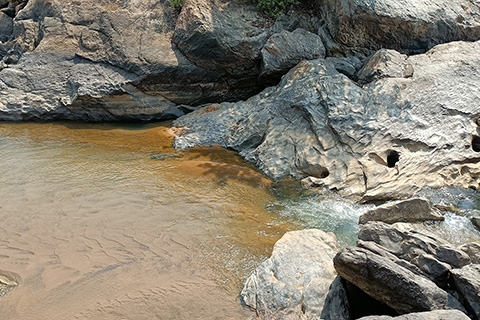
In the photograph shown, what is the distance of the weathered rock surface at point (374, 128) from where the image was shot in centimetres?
737

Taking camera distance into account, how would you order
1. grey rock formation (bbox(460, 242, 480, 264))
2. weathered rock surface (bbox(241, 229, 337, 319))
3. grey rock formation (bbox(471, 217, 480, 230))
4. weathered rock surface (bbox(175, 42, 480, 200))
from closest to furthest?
weathered rock surface (bbox(241, 229, 337, 319)), grey rock formation (bbox(460, 242, 480, 264)), grey rock formation (bbox(471, 217, 480, 230)), weathered rock surface (bbox(175, 42, 480, 200))

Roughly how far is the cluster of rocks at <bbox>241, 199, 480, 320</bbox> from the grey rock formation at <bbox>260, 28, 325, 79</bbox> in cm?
652

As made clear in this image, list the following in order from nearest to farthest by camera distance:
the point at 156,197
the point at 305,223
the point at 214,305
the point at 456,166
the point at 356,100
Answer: the point at 214,305 < the point at 305,223 < the point at 156,197 < the point at 456,166 < the point at 356,100

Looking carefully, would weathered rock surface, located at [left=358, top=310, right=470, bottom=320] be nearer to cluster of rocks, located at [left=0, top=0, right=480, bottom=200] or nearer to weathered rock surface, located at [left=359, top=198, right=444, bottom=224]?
weathered rock surface, located at [left=359, top=198, right=444, bottom=224]

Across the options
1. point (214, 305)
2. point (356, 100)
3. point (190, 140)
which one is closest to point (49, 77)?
point (190, 140)

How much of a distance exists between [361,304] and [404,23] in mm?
8085

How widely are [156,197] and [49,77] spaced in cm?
679

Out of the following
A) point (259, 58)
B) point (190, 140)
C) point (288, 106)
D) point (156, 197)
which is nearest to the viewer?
point (156, 197)

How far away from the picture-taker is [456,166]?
Result: 7391mm

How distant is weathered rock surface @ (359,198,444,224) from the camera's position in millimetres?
6016

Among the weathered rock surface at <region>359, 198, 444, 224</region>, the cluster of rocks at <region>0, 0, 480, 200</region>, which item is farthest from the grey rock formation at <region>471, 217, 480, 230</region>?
the cluster of rocks at <region>0, 0, 480, 200</region>

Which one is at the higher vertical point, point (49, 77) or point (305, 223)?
point (49, 77)

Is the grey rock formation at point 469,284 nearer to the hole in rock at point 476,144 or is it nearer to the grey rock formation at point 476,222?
the grey rock formation at point 476,222

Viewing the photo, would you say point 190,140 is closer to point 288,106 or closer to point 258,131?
point 258,131
